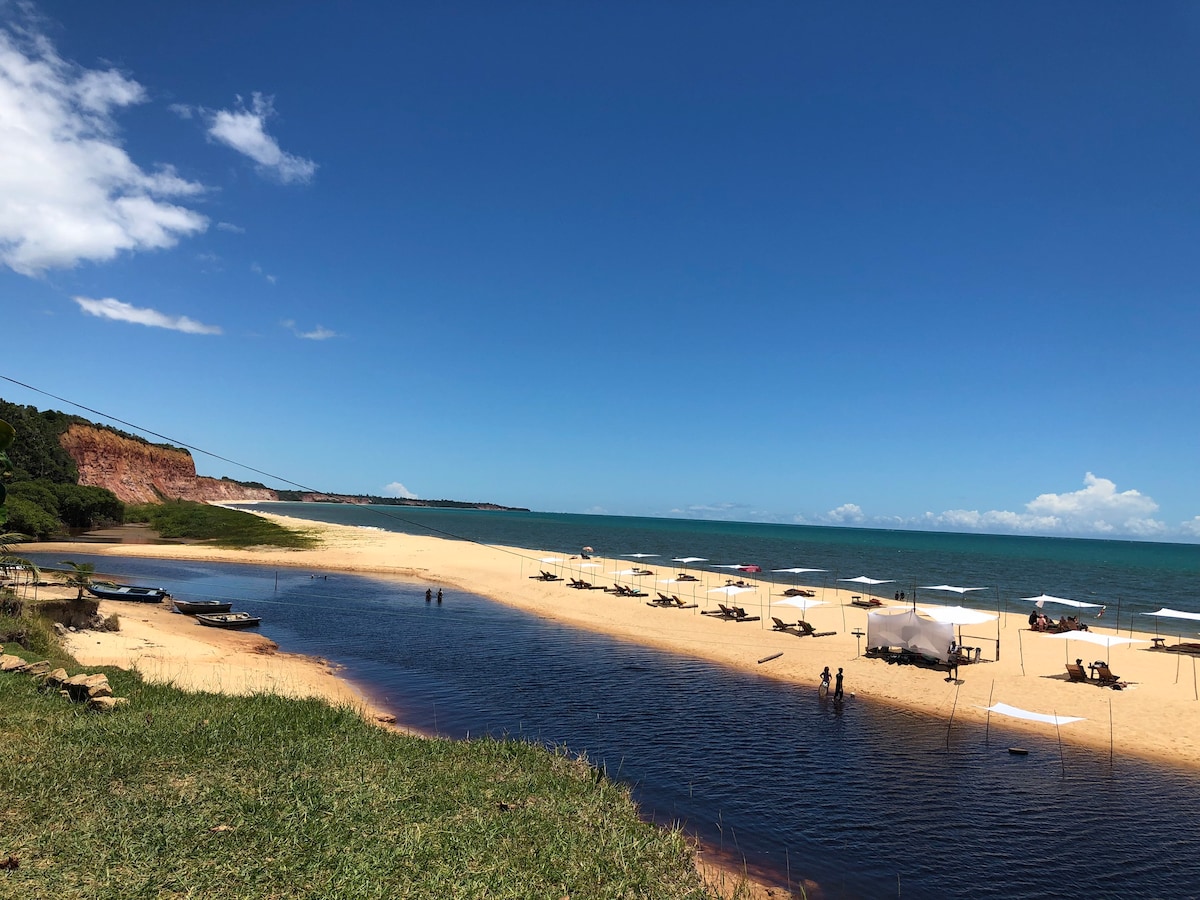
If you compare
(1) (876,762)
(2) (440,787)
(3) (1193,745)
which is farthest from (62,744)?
(3) (1193,745)

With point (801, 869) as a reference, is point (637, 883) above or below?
above

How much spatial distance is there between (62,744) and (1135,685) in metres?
38.2

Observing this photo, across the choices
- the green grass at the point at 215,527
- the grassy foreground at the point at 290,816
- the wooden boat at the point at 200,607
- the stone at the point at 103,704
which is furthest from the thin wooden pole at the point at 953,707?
the green grass at the point at 215,527

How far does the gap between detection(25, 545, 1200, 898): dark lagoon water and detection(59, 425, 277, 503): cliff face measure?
11012 cm

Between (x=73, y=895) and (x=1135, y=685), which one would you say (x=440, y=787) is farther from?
(x=1135, y=685)

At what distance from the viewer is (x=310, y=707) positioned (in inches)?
728

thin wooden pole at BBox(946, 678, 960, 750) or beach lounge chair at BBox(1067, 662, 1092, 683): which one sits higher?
beach lounge chair at BBox(1067, 662, 1092, 683)

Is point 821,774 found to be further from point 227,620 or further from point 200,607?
point 200,607

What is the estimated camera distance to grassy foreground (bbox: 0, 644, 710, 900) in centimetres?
927

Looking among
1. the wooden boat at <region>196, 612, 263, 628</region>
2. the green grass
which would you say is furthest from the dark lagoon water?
the green grass

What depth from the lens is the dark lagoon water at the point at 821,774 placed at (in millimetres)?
15016

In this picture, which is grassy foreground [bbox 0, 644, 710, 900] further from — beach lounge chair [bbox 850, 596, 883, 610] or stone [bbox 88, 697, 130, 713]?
beach lounge chair [bbox 850, 596, 883, 610]

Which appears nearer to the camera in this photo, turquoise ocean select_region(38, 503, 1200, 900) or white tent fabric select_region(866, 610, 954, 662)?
turquoise ocean select_region(38, 503, 1200, 900)

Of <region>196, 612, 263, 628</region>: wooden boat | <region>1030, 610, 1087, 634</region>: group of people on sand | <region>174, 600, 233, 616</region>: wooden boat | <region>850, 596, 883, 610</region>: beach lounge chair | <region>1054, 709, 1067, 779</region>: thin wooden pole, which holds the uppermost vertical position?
<region>1030, 610, 1087, 634</region>: group of people on sand
